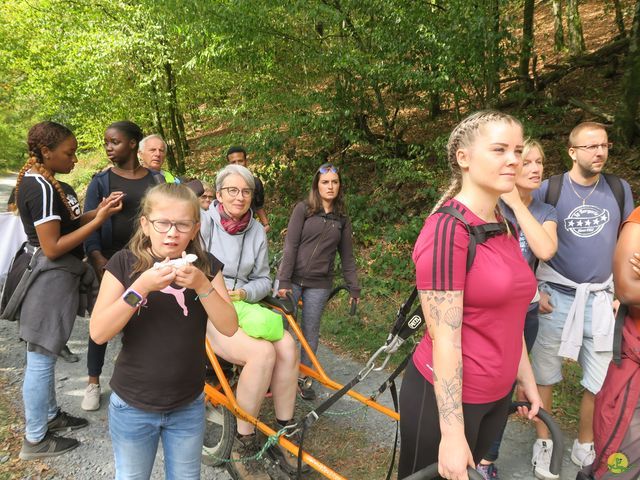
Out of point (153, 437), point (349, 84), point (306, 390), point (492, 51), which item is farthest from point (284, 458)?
point (349, 84)

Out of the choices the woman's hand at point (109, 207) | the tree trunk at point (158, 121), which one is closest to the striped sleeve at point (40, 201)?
the woman's hand at point (109, 207)

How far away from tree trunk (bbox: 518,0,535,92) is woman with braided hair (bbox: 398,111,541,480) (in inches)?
231

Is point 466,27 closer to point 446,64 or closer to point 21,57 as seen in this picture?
point 446,64

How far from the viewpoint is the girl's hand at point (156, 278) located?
69.9 inches

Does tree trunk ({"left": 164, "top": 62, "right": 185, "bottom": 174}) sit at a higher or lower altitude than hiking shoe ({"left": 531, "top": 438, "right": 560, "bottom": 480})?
higher

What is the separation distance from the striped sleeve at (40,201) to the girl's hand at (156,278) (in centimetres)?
167

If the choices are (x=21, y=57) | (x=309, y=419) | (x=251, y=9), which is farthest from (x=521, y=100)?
(x=21, y=57)

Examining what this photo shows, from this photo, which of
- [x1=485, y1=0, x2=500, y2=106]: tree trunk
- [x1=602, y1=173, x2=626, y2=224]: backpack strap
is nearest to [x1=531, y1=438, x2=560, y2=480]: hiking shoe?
[x1=602, y1=173, x2=626, y2=224]: backpack strap

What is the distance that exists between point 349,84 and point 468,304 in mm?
7046

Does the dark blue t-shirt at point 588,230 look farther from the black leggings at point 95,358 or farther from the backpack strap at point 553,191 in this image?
the black leggings at point 95,358

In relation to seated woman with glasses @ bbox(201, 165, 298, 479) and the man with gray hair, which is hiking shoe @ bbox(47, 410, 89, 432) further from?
the man with gray hair

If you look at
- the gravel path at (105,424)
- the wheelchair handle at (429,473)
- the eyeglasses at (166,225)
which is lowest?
the gravel path at (105,424)

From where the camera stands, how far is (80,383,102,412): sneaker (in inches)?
155

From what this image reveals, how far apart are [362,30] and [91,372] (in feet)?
19.9
